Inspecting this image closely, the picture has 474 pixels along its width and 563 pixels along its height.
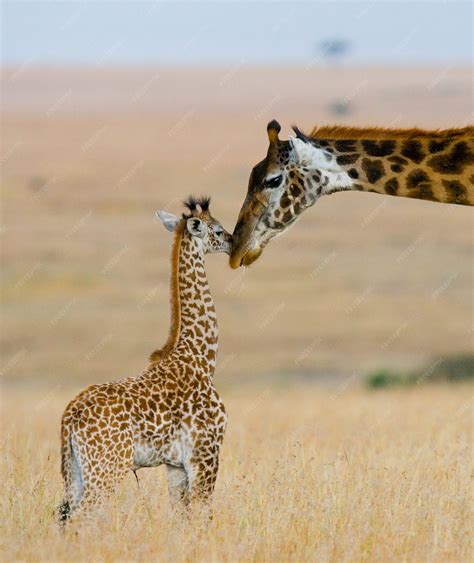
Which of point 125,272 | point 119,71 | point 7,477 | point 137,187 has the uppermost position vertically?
point 119,71

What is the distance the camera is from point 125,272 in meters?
43.0

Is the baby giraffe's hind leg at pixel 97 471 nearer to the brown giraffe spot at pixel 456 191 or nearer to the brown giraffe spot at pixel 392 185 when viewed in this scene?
the brown giraffe spot at pixel 392 185

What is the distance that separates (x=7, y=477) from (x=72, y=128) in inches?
3190

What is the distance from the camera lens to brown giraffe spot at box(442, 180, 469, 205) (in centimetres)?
A: 942

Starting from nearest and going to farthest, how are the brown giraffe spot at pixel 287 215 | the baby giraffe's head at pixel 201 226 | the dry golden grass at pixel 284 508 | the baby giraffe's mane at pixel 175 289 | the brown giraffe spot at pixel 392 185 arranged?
Answer: the dry golden grass at pixel 284 508, the baby giraffe's mane at pixel 175 289, the baby giraffe's head at pixel 201 226, the brown giraffe spot at pixel 392 185, the brown giraffe spot at pixel 287 215

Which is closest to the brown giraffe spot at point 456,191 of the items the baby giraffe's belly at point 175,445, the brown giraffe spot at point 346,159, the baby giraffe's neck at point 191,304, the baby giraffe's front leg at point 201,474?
the brown giraffe spot at point 346,159

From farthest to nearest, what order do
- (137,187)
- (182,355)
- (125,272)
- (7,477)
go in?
(137,187) < (125,272) < (7,477) < (182,355)

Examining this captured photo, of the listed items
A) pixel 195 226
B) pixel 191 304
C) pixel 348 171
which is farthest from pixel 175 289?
pixel 348 171

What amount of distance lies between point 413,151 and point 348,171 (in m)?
0.51

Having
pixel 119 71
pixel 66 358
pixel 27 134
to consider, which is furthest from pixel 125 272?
pixel 119 71

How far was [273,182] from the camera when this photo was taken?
9.61 metres

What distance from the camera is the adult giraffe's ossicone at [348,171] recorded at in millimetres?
9445

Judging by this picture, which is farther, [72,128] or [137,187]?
[72,128]

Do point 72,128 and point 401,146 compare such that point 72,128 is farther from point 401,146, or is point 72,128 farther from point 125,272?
point 401,146
